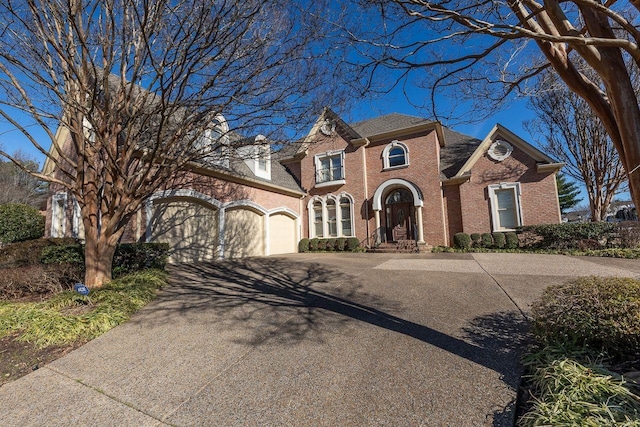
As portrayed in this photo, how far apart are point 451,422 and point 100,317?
4.64 meters

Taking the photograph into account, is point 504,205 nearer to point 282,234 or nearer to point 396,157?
point 396,157

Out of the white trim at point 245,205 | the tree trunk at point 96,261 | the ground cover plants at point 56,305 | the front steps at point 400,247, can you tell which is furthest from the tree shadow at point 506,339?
the white trim at point 245,205

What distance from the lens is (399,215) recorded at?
587 inches

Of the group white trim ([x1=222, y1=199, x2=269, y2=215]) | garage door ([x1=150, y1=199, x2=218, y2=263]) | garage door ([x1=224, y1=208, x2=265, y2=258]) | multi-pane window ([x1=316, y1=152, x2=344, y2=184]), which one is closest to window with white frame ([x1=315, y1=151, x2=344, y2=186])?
multi-pane window ([x1=316, y1=152, x2=344, y2=184])

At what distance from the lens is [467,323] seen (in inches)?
147

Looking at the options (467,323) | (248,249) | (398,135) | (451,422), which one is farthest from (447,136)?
(451,422)

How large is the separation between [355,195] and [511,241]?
7.40 metres

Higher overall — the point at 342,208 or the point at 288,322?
the point at 342,208

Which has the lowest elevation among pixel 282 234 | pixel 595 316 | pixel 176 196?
pixel 595 316

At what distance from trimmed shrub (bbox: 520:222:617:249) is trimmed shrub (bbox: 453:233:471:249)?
8.38 ft

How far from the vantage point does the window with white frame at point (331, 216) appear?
50.2 feet

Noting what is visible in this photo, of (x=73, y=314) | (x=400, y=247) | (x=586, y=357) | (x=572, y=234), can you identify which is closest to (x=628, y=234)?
(x=572, y=234)

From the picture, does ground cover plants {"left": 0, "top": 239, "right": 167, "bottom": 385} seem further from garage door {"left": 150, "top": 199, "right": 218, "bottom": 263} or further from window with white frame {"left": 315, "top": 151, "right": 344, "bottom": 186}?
window with white frame {"left": 315, "top": 151, "right": 344, "bottom": 186}

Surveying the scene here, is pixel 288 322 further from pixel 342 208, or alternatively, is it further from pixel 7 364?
pixel 342 208
